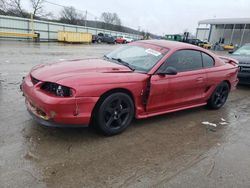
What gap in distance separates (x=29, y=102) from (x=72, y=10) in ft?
221

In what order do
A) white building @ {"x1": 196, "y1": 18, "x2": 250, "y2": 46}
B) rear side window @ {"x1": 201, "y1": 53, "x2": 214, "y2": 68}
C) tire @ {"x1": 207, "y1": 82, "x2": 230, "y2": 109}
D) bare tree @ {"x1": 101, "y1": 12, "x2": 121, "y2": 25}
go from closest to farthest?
rear side window @ {"x1": 201, "y1": 53, "x2": 214, "y2": 68} < tire @ {"x1": 207, "y1": 82, "x2": 230, "y2": 109} < white building @ {"x1": 196, "y1": 18, "x2": 250, "y2": 46} < bare tree @ {"x1": 101, "y1": 12, "x2": 121, "y2": 25}

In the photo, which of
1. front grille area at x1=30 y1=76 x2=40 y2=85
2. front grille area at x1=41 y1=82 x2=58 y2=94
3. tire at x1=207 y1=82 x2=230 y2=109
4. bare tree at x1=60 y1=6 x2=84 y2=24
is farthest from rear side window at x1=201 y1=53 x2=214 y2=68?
bare tree at x1=60 y1=6 x2=84 y2=24

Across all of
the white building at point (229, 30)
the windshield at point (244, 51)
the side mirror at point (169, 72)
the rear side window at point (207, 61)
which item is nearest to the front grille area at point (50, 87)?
the side mirror at point (169, 72)

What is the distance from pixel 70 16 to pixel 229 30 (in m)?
39.9

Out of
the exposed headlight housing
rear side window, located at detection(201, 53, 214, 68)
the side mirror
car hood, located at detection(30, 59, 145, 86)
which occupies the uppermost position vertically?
rear side window, located at detection(201, 53, 214, 68)

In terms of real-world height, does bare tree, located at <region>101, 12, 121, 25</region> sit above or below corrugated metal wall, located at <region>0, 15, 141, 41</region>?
above

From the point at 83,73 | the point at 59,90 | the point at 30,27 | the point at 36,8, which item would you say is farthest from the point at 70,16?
the point at 59,90

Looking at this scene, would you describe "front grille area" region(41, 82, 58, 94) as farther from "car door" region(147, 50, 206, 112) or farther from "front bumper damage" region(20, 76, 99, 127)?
"car door" region(147, 50, 206, 112)

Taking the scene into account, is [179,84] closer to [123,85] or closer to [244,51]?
[123,85]

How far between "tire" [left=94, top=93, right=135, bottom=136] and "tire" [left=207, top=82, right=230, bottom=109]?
239 cm

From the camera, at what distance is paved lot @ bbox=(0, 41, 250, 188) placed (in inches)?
110

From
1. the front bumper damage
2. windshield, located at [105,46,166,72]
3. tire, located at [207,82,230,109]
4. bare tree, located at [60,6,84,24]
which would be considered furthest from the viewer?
bare tree, located at [60,6,84,24]

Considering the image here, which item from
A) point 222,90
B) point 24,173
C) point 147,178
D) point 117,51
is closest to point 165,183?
point 147,178

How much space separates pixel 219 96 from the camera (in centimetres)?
571
